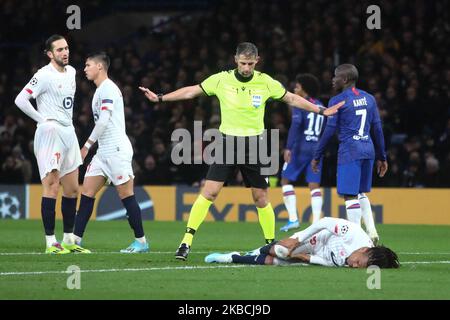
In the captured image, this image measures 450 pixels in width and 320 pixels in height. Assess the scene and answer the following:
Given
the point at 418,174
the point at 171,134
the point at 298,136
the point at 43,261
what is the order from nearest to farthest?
the point at 43,261
the point at 298,136
the point at 418,174
the point at 171,134

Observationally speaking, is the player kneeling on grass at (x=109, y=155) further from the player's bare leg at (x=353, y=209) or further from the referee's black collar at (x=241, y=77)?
the player's bare leg at (x=353, y=209)

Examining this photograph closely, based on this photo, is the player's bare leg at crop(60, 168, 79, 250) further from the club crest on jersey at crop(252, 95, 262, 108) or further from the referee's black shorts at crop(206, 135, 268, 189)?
the club crest on jersey at crop(252, 95, 262, 108)

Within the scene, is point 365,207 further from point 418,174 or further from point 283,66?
point 283,66

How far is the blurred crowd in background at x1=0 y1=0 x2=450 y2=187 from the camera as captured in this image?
22.0 metres

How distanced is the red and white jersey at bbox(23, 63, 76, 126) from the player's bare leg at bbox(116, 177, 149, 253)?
1071 millimetres

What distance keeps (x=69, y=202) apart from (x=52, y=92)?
1427 millimetres

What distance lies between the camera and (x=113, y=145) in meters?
13.2

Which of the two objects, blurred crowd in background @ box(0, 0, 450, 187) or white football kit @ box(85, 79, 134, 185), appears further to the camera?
blurred crowd in background @ box(0, 0, 450, 187)

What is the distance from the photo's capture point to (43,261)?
1188 centimetres

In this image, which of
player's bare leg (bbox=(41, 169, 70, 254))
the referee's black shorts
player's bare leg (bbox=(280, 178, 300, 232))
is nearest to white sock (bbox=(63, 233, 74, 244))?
player's bare leg (bbox=(41, 169, 70, 254))

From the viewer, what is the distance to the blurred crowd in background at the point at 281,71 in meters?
22.0
